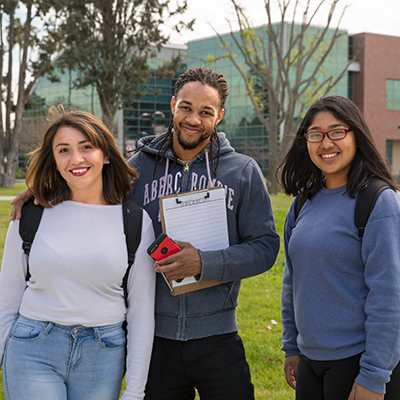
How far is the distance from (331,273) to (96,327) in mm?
1149

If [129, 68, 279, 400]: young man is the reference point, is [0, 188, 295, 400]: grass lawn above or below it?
below

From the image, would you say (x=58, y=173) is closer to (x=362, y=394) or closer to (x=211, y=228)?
(x=211, y=228)

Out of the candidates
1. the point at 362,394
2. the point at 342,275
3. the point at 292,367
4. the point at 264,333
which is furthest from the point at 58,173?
the point at 264,333

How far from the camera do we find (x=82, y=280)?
224 centimetres

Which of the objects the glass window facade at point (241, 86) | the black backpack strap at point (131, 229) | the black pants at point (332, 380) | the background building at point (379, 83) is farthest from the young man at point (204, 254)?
the background building at point (379, 83)

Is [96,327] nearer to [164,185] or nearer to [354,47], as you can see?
[164,185]

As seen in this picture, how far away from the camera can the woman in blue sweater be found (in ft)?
6.73

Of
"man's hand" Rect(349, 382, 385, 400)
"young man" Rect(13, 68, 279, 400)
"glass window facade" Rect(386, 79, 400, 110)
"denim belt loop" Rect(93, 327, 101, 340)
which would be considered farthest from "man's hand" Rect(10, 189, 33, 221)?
"glass window facade" Rect(386, 79, 400, 110)

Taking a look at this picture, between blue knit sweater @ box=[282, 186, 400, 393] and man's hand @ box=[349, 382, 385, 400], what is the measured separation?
2cm

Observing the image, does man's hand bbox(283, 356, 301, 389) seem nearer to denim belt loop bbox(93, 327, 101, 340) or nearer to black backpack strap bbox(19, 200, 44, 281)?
denim belt loop bbox(93, 327, 101, 340)

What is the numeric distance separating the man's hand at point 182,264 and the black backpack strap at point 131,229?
137mm

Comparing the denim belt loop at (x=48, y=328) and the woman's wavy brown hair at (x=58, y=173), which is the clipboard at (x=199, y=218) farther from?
the denim belt loop at (x=48, y=328)

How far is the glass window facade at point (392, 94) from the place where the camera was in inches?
1762

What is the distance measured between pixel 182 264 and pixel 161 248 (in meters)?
0.15
